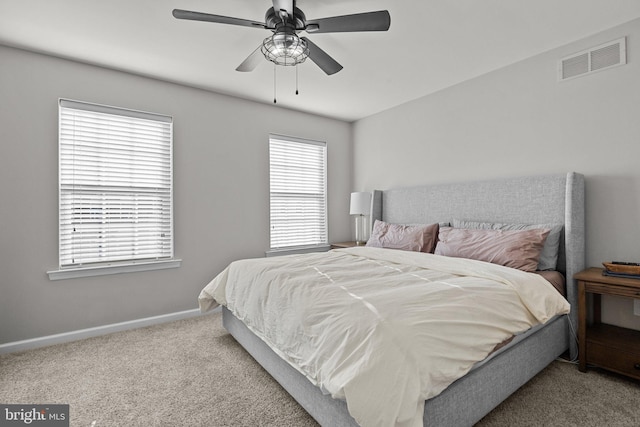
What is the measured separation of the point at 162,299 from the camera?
3342 millimetres

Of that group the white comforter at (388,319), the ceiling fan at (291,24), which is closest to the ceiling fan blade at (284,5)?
the ceiling fan at (291,24)

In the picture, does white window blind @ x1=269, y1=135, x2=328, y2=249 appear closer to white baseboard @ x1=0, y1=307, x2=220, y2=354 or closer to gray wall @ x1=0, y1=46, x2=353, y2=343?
gray wall @ x1=0, y1=46, x2=353, y2=343

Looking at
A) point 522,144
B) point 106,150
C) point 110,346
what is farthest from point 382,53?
point 110,346

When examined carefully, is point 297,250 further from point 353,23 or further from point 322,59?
point 353,23

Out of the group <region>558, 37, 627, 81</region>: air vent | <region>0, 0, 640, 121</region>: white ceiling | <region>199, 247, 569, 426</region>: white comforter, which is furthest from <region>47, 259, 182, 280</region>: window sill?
<region>558, 37, 627, 81</region>: air vent

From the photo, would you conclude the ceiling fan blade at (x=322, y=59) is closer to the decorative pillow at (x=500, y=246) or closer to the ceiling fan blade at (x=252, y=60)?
the ceiling fan blade at (x=252, y=60)

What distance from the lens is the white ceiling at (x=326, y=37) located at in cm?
216

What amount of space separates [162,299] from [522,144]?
13.1 feet

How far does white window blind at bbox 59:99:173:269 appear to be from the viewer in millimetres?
2871

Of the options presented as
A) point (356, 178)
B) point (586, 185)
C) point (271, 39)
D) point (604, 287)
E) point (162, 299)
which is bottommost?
point (162, 299)

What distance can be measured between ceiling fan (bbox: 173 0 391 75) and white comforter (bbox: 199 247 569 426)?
1.51 m

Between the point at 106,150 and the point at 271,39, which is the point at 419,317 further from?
the point at 106,150

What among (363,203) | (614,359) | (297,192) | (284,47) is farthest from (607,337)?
(297,192)

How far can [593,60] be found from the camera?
2510mm
